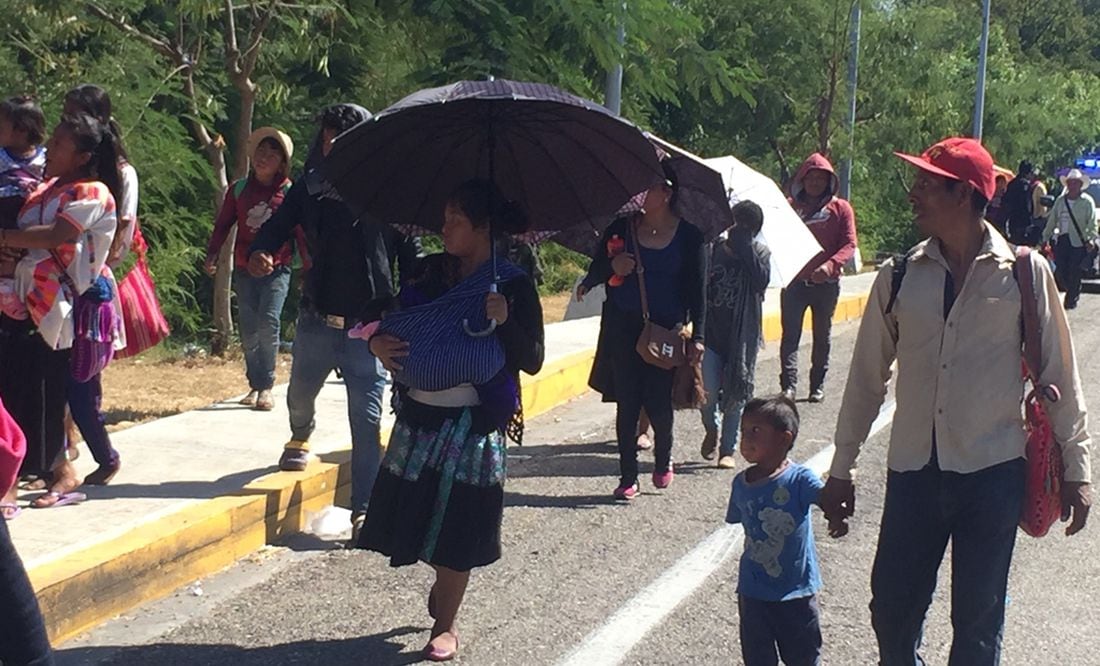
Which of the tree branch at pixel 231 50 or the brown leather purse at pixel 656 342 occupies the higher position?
the tree branch at pixel 231 50

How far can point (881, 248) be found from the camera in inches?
1266

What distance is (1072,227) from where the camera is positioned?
19.4m

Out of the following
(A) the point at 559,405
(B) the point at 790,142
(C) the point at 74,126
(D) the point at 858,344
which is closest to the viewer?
(D) the point at 858,344

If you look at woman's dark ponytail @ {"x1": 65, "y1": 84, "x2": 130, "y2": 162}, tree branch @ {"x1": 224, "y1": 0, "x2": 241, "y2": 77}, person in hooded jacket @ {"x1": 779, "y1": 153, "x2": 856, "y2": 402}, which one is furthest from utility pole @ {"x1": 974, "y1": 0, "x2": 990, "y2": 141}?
woman's dark ponytail @ {"x1": 65, "y1": 84, "x2": 130, "y2": 162}

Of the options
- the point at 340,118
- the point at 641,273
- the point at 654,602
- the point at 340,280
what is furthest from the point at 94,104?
the point at 654,602

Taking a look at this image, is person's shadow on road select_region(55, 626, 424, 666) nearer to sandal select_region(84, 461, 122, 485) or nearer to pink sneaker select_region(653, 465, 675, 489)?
sandal select_region(84, 461, 122, 485)

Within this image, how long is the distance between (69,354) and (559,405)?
15.9ft

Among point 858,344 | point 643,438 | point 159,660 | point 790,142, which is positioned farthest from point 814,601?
point 790,142

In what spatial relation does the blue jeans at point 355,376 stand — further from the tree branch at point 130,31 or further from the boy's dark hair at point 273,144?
the tree branch at point 130,31

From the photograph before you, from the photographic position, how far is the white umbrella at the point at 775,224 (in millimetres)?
8844

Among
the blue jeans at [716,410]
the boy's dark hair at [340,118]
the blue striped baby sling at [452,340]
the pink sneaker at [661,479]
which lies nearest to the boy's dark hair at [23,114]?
the boy's dark hair at [340,118]

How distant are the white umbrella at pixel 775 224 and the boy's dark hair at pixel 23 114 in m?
3.83

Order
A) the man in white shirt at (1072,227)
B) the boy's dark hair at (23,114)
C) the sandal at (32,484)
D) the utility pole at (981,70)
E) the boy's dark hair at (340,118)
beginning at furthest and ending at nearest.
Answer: the utility pole at (981,70)
the man in white shirt at (1072,227)
the sandal at (32,484)
the boy's dark hair at (23,114)
the boy's dark hair at (340,118)

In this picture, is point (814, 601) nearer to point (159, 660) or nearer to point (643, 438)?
point (159, 660)
